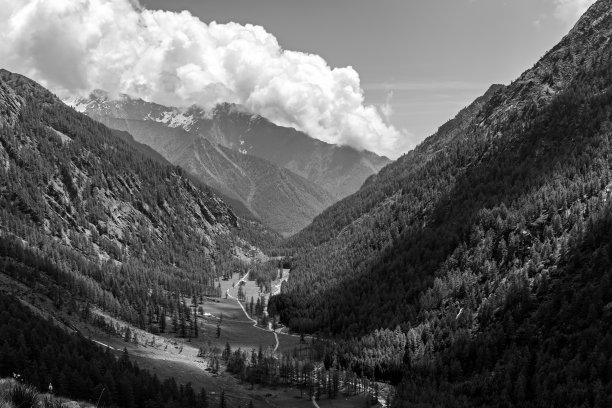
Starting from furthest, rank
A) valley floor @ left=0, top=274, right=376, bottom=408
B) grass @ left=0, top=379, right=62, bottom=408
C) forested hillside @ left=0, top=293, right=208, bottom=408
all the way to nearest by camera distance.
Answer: valley floor @ left=0, top=274, right=376, bottom=408 < forested hillside @ left=0, top=293, right=208, bottom=408 < grass @ left=0, top=379, right=62, bottom=408

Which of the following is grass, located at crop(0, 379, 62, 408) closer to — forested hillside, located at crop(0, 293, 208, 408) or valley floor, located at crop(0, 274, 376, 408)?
forested hillside, located at crop(0, 293, 208, 408)

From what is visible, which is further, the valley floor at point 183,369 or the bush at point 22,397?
the valley floor at point 183,369

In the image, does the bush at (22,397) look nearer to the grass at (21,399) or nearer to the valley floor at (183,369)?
the grass at (21,399)

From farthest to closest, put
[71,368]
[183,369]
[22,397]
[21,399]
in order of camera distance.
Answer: [183,369] → [71,368] → [22,397] → [21,399]

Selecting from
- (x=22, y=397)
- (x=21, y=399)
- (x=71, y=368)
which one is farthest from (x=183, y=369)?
(x=21, y=399)

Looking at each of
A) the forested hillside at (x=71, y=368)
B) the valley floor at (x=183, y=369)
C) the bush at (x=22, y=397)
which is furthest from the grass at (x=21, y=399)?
the valley floor at (x=183, y=369)

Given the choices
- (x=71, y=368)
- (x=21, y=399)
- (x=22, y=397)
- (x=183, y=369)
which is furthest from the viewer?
(x=183, y=369)

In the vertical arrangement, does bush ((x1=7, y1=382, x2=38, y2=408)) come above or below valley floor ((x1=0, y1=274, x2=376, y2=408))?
above

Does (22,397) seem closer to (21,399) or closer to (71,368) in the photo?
(21,399)

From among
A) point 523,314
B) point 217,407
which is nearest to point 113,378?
point 217,407

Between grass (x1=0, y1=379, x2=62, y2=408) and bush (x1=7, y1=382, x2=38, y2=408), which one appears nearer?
grass (x1=0, y1=379, x2=62, y2=408)

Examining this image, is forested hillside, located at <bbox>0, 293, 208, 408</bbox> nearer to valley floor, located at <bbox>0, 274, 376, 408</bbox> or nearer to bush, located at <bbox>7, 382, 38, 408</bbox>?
valley floor, located at <bbox>0, 274, 376, 408</bbox>

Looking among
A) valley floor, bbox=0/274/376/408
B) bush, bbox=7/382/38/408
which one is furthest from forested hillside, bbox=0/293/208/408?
bush, bbox=7/382/38/408

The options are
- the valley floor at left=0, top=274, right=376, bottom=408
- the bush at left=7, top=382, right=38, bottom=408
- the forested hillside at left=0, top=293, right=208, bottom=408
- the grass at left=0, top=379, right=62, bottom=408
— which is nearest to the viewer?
the grass at left=0, top=379, right=62, bottom=408
